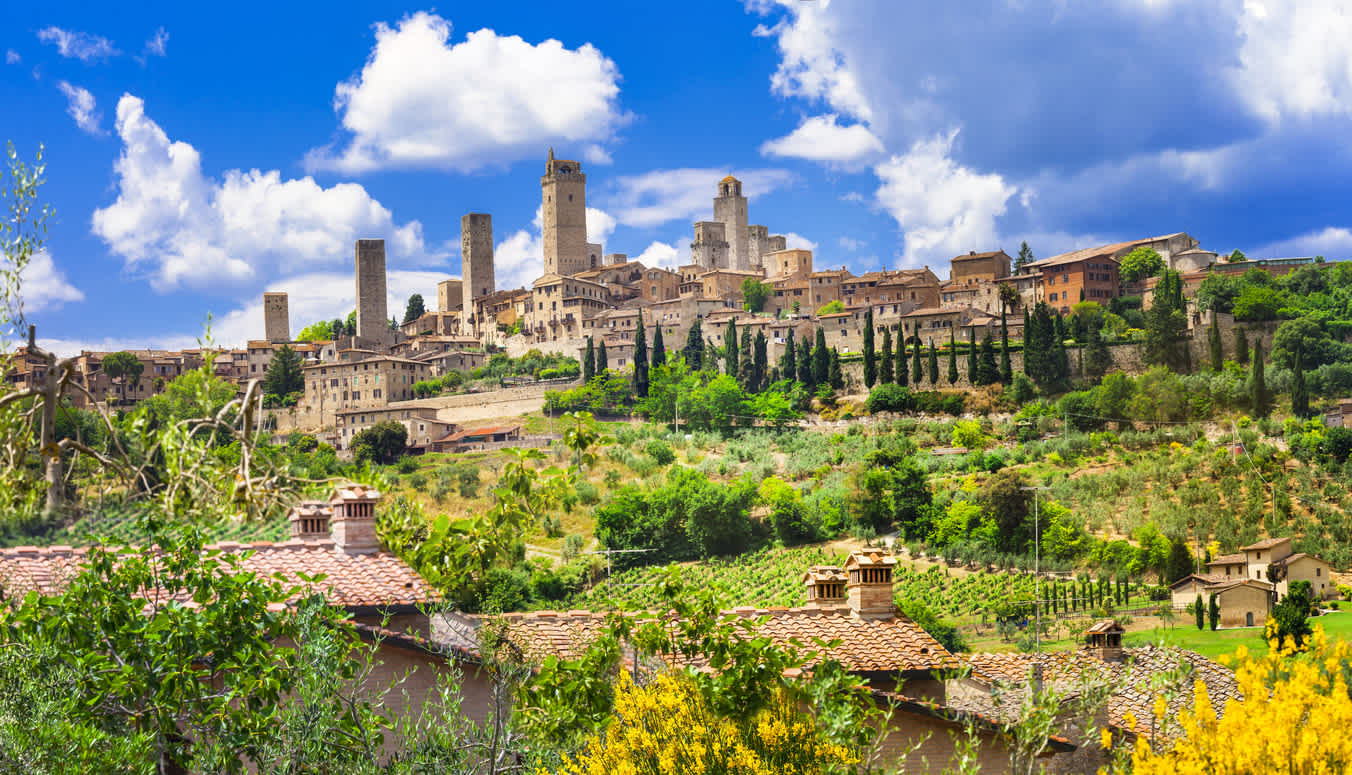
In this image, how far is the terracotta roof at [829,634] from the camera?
1088 centimetres

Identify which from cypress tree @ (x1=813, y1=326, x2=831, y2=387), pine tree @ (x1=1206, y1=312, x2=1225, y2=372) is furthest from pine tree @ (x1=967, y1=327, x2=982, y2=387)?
pine tree @ (x1=1206, y1=312, x2=1225, y2=372)

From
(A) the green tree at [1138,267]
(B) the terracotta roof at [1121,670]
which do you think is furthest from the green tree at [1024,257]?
(B) the terracotta roof at [1121,670]

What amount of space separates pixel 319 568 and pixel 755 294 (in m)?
71.0

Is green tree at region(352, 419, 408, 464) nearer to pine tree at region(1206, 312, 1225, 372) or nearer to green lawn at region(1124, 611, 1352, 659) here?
green lawn at region(1124, 611, 1352, 659)

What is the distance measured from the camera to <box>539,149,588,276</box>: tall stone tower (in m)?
94.9

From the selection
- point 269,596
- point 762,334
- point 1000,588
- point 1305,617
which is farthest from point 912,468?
point 269,596

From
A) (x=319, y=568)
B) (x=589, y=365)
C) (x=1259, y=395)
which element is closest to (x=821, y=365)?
(x=589, y=365)

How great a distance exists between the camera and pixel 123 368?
219ft

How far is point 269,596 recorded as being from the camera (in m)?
7.00

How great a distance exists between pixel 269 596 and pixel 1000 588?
31230 millimetres

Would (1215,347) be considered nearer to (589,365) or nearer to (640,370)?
(640,370)

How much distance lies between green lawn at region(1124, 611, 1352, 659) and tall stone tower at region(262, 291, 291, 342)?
228 feet

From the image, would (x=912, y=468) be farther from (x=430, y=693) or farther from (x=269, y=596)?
(x=269, y=596)

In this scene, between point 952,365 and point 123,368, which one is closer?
point 952,365
